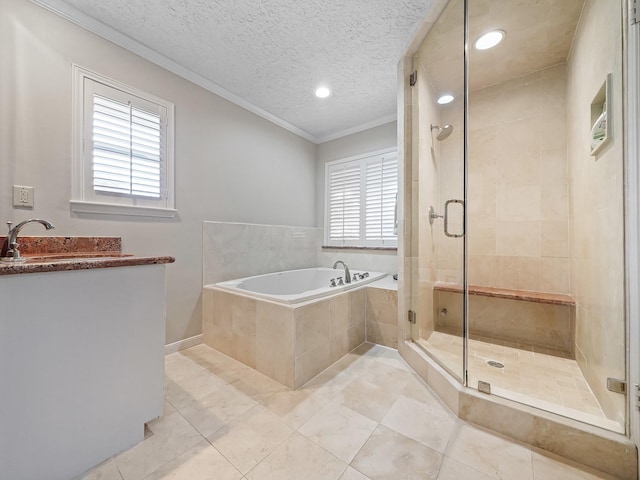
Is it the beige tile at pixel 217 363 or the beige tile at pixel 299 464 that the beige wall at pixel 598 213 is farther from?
the beige tile at pixel 217 363

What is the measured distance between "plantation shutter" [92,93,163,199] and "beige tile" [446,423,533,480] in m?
2.47

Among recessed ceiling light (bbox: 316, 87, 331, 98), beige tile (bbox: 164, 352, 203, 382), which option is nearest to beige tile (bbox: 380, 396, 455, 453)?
beige tile (bbox: 164, 352, 203, 382)

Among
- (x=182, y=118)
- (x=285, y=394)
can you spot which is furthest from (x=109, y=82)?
(x=285, y=394)

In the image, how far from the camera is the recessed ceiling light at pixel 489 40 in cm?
181

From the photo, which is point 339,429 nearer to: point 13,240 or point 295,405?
point 295,405

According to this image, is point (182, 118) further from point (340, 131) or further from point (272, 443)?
point (272, 443)

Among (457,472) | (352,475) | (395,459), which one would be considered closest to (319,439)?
(352,475)

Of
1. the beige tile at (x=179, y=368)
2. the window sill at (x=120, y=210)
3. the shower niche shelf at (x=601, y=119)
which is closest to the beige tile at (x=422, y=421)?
the beige tile at (x=179, y=368)

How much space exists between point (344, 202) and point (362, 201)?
28cm

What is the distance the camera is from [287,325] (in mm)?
1575

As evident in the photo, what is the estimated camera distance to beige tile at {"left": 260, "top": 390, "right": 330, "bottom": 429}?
1.29 meters

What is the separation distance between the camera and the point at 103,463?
1030mm

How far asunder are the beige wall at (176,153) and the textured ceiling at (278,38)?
0.19 metres

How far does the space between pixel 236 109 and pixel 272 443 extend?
278cm
